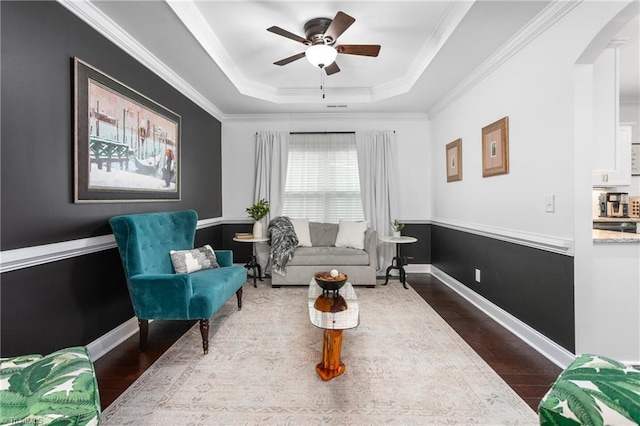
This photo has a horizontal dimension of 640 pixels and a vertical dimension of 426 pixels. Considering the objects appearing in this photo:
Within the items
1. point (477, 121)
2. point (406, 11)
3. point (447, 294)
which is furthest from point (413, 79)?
point (447, 294)

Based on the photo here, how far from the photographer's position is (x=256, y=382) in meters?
1.95

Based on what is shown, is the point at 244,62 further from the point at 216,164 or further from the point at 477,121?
the point at 477,121

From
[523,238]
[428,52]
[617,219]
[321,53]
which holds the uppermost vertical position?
[428,52]

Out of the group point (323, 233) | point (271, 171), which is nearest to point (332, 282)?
point (323, 233)

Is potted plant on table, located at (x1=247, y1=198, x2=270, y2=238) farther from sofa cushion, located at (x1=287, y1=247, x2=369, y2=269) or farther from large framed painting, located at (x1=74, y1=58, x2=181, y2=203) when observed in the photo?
large framed painting, located at (x1=74, y1=58, x2=181, y2=203)

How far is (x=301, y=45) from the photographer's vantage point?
3107 millimetres

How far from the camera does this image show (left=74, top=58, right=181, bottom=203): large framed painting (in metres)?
2.15

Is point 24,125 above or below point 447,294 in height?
above

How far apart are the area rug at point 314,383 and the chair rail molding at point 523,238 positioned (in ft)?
3.30

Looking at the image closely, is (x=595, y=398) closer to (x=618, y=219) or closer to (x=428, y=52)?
(x=428, y=52)

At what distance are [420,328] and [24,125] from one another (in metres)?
3.30

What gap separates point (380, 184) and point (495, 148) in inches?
78.9

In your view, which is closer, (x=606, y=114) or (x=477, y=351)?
(x=606, y=114)

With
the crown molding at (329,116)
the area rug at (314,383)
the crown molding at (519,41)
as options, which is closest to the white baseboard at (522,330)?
the area rug at (314,383)
